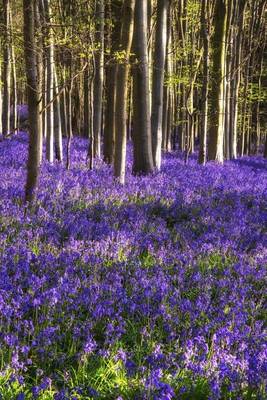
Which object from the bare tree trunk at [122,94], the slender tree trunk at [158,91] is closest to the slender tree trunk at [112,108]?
the slender tree trunk at [158,91]

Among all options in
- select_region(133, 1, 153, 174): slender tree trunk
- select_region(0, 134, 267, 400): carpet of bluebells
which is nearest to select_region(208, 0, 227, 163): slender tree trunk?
select_region(133, 1, 153, 174): slender tree trunk

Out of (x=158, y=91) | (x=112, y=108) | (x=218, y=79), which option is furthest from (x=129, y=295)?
(x=218, y=79)

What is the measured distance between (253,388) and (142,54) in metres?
9.16

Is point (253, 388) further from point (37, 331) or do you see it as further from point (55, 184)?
point (55, 184)

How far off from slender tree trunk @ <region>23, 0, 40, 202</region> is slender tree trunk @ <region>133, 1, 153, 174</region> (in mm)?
4110

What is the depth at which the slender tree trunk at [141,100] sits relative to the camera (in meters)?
11.2

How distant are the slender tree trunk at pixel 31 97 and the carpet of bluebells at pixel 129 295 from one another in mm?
370

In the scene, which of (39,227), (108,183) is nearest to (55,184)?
(108,183)

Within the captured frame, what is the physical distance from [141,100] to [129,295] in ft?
24.0

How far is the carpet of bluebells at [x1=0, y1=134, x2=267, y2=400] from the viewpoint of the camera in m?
3.32

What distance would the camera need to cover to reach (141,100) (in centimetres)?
1147

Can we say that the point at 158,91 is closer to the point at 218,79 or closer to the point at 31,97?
the point at 218,79

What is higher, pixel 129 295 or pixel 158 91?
pixel 158 91

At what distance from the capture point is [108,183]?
9.66 m
